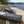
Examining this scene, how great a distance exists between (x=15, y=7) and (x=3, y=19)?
0.34 metres

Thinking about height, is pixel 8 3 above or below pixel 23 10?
above

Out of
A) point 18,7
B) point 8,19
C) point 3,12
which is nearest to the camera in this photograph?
point 8,19

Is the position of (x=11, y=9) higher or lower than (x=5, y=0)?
lower

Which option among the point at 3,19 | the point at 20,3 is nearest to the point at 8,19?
the point at 3,19

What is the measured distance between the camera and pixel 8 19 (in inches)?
25.8

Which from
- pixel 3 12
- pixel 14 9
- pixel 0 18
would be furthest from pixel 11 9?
pixel 0 18

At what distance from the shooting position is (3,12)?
0.81 m

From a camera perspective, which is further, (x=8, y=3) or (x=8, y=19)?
(x=8, y=3)

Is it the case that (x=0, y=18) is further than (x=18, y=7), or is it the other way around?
(x=18, y=7)

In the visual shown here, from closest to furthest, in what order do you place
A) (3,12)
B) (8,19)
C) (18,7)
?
(8,19)
(3,12)
(18,7)

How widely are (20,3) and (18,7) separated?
3.1 inches

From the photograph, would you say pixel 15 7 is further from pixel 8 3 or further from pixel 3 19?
pixel 3 19

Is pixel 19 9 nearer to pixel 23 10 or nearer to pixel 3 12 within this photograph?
pixel 23 10

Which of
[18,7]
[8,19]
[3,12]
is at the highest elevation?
[18,7]
